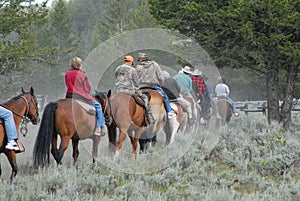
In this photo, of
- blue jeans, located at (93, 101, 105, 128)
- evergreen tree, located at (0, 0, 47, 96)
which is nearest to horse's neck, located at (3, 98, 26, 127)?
blue jeans, located at (93, 101, 105, 128)

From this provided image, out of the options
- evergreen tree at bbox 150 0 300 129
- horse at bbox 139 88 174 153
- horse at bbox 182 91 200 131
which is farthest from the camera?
horse at bbox 182 91 200 131

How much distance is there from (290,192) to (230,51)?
9116mm

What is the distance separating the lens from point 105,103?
31.1ft

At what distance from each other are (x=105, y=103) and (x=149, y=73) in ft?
5.81

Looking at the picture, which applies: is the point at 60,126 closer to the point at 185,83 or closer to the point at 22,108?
the point at 22,108

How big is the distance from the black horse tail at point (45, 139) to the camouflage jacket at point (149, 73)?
300 centimetres

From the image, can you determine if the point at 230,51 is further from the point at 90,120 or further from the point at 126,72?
the point at 90,120

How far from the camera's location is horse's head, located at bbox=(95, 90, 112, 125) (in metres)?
9.42

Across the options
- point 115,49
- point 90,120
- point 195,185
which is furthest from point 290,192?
point 115,49

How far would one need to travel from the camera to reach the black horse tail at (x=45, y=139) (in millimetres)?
8391

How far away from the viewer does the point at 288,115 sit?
49.2ft

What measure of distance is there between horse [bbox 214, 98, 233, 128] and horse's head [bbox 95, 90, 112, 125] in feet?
24.8

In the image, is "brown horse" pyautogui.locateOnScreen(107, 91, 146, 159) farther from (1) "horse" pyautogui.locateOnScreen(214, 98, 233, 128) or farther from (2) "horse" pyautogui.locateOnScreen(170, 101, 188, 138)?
(1) "horse" pyautogui.locateOnScreen(214, 98, 233, 128)

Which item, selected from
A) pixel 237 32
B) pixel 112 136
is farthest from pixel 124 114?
pixel 237 32
